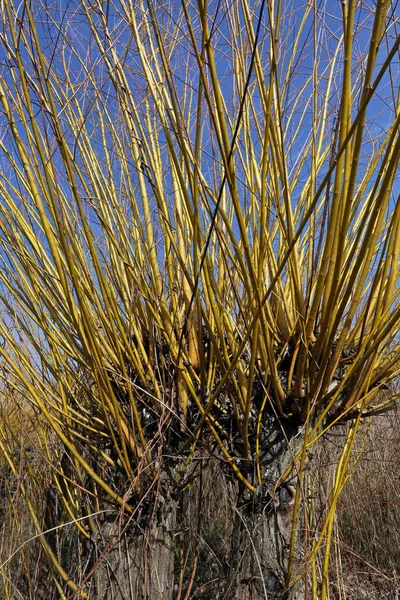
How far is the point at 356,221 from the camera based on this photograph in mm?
1653

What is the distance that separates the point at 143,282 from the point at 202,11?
0.78 m

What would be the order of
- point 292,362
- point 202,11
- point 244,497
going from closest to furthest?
1. point 202,11
2. point 292,362
3. point 244,497

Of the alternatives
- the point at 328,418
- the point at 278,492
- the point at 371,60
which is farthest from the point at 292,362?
the point at 371,60

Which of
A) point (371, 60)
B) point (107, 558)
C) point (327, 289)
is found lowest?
point (107, 558)

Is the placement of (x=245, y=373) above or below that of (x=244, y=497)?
above

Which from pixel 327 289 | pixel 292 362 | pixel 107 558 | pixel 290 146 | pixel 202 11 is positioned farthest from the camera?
pixel 290 146

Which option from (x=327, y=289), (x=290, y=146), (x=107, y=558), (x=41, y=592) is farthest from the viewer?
(x=41, y=592)

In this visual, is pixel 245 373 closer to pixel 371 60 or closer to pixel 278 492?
pixel 278 492

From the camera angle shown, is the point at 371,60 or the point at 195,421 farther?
the point at 195,421

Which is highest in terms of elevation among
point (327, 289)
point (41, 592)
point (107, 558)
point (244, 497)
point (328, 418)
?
point (327, 289)

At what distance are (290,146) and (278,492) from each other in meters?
1.08

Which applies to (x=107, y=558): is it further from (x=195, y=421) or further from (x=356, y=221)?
(x=356, y=221)

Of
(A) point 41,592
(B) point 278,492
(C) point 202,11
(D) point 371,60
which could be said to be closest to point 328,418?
(B) point 278,492

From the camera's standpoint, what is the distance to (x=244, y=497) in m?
1.36
